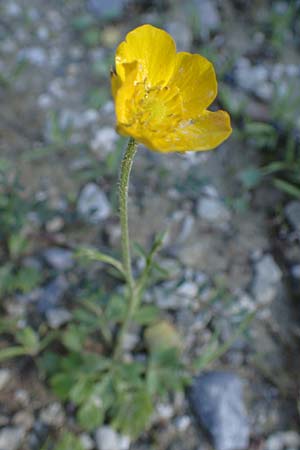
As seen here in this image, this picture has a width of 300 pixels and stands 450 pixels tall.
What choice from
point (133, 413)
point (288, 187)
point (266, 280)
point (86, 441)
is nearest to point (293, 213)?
point (288, 187)

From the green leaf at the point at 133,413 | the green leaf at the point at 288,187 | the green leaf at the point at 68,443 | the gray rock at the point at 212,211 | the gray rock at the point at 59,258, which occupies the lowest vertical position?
the green leaf at the point at 68,443

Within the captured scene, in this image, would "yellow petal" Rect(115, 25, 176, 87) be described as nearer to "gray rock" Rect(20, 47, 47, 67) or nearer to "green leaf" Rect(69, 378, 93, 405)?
"green leaf" Rect(69, 378, 93, 405)

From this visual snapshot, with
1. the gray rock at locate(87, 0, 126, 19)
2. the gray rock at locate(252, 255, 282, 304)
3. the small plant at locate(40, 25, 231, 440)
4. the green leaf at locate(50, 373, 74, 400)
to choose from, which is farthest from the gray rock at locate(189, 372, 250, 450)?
the gray rock at locate(87, 0, 126, 19)

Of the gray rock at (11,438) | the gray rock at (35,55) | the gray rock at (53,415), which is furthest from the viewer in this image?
the gray rock at (35,55)

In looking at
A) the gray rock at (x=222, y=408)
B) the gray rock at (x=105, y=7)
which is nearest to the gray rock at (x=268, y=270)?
the gray rock at (x=222, y=408)

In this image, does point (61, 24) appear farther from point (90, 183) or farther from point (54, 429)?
point (54, 429)

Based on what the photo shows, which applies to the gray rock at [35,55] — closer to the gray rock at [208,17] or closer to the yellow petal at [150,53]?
the gray rock at [208,17]

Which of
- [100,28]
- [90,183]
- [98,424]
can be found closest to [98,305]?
[98,424]

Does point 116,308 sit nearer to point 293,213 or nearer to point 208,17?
point 293,213
